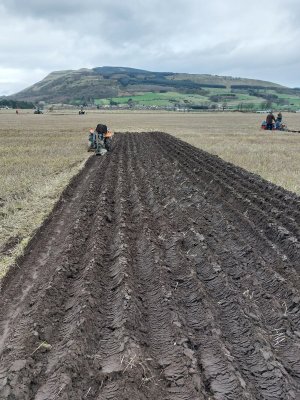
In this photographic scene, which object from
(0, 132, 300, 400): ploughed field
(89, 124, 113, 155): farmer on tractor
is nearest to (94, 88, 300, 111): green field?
(89, 124, 113, 155): farmer on tractor

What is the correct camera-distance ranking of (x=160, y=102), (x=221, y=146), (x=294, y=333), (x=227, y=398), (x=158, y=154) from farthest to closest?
(x=160, y=102) < (x=221, y=146) < (x=158, y=154) < (x=294, y=333) < (x=227, y=398)

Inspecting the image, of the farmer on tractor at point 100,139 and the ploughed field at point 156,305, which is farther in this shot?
the farmer on tractor at point 100,139

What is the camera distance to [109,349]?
4.34 m

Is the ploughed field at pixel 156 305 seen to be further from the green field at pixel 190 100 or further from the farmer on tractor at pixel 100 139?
the green field at pixel 190 100

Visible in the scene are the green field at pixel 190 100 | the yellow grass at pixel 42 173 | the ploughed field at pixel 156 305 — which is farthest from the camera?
the green field at pixel 190 100

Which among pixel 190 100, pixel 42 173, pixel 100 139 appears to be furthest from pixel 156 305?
pixel 190 100

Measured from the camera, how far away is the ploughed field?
12.6ft

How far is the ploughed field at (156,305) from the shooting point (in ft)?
12.6

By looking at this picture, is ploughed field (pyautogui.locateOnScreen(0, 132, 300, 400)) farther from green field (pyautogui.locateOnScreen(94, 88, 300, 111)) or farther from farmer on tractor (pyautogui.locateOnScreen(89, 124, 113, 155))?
green field (pyautogui.locateOnScreen(94, 88, 300, 111))

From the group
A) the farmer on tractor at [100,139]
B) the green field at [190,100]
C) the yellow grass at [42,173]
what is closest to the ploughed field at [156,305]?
the yellow grass at [42,173]

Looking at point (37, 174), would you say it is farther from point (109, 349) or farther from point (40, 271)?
point (109, 349)

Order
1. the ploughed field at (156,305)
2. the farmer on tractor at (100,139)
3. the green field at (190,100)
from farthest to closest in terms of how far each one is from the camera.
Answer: the green field at (190,100) < the farmer on tractor at (100,139) < the ploughed field at (156,305)

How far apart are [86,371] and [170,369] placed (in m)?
0.80

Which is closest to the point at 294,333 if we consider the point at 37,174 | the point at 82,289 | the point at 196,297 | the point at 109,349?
the point at 196,297
